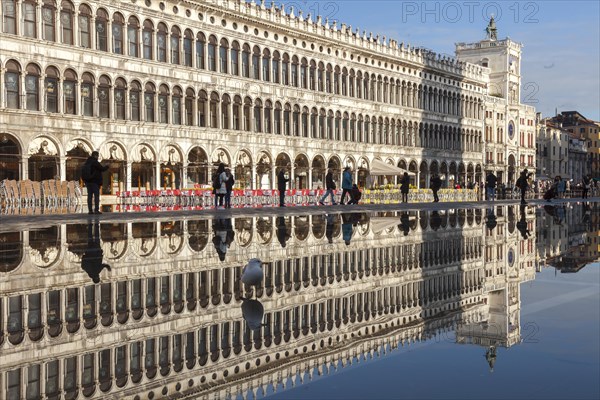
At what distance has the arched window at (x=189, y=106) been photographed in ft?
150

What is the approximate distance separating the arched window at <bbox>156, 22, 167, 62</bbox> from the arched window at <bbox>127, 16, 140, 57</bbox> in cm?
156

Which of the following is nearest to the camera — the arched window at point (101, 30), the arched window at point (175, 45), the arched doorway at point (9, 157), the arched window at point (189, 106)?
the arched doorway at point (9, 157)

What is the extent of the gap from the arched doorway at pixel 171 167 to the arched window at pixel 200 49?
18.8 feet

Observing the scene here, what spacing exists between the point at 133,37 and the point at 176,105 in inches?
190

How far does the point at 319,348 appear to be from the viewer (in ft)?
14.1

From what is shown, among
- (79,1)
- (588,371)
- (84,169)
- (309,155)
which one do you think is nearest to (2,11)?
(79,1)

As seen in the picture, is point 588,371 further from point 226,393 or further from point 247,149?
point 247,149

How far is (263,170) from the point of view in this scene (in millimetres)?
51844

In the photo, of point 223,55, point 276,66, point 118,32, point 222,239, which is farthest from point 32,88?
point 222,239

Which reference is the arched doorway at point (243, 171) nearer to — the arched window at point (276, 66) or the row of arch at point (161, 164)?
the row of arch at point (161, 164)

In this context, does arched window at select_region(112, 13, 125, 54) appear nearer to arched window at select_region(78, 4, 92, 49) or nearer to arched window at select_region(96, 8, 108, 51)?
arched window at select_region(96, 8, 108, 51)

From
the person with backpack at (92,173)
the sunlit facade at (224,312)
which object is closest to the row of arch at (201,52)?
the person with backpack at (92,173)

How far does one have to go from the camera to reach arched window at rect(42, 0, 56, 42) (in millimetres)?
36825

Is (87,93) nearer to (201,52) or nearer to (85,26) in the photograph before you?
(85,26)
